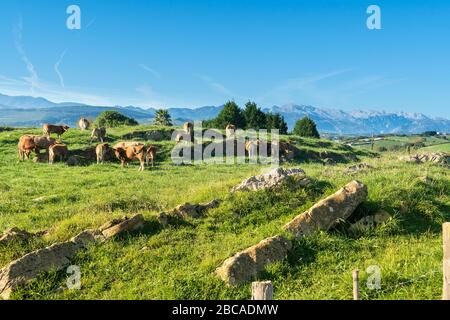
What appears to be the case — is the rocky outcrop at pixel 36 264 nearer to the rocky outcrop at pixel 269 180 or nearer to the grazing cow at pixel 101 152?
the rocky outcrop at pixel 269 180

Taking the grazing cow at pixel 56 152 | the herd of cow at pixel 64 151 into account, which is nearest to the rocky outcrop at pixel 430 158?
the herd of cow at pixel 64 151

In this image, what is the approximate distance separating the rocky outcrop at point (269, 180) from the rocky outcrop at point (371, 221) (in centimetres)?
344

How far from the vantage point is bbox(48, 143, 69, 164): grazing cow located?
33812 millimetres

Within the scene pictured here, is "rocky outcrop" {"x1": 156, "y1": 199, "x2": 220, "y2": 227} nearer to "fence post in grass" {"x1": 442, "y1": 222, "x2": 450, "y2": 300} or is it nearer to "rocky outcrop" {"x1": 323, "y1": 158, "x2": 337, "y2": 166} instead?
"fence post in grass" {"x1": 442, "y1": 222, "x2": 450, "y2": 300}

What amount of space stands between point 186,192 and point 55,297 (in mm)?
10306

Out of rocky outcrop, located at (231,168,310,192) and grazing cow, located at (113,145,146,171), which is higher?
grazing cow, located at (113,145,146,171)

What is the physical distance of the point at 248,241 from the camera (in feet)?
43.9

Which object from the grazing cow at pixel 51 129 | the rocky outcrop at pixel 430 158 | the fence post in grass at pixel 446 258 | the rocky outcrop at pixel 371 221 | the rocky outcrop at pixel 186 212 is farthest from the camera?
the grazing cow at pixel 51 129

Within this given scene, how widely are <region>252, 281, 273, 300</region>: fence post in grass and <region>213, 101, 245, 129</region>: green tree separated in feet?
228

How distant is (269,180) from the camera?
1773cm

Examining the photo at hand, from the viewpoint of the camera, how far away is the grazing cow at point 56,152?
33.8 meters

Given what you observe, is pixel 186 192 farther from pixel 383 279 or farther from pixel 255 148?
pixel 255 148

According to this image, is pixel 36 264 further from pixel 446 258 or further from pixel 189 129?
pixel 189 129

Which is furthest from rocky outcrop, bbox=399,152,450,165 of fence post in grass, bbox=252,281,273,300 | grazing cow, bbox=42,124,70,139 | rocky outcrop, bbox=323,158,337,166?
fence post in grass, bbox=252,281,273,300
